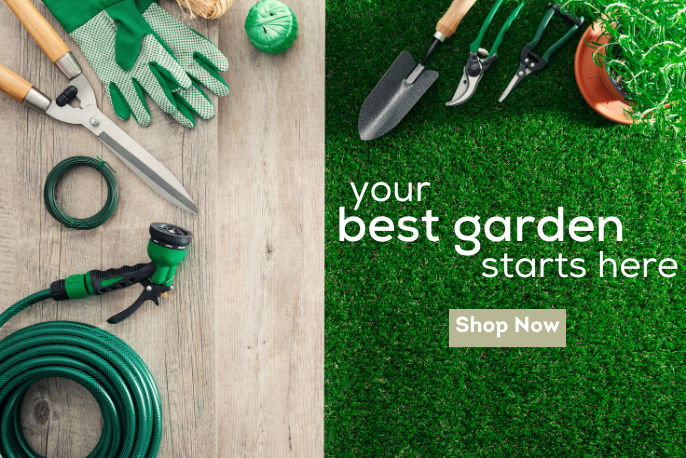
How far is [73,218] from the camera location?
1.23 meters

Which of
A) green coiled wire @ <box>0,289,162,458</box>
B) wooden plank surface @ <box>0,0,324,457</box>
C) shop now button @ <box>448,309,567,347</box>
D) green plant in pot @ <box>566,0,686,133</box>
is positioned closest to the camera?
green plant in pot @ <box>566,0,686,133</box>

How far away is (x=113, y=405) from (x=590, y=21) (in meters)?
1.60

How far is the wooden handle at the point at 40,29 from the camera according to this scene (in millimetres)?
1161

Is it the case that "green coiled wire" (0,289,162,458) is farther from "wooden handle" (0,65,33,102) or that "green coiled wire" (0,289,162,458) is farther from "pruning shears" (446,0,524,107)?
"pruning shears" (446,0,524,107)

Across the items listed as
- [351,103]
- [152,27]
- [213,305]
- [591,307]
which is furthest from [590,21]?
[213,305]

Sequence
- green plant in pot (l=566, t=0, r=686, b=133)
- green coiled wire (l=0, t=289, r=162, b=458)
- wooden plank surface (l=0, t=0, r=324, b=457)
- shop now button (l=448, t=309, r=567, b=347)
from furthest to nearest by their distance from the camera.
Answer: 1. shop now button (l=448, t=309, r=567, b=347)
2. wooden plank surface (l=0, t=0, r=324, b=457)
3. green coiled wire (l=0, t=289, r=162, b=458)
4. green plant in pot (l=566, t=0, r=686, b=133)

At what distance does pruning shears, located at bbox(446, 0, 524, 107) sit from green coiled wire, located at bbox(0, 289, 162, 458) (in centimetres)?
110

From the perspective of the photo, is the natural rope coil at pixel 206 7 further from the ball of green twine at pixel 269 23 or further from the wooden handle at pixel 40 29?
the wooden handle at pixel 40 29

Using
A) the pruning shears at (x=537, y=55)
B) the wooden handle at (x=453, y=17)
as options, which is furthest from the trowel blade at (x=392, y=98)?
the pruning shears at (x=537, y=55)

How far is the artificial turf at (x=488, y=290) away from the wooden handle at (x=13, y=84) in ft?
2.55

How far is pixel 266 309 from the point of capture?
134 centimetres

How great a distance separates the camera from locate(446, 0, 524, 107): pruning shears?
1.25m

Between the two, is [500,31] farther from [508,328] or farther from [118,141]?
[118,141]

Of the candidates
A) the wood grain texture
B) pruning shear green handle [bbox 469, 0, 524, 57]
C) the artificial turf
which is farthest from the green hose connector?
pruning shear green handle [bbox 469, 0, 524, 57]
